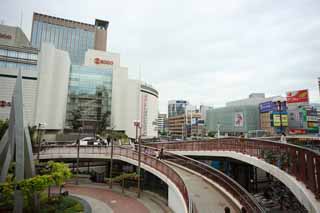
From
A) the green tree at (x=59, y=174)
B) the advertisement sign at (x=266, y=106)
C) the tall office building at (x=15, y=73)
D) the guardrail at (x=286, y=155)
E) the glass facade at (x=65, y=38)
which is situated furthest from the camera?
the glass facade at (x=65, y=38)

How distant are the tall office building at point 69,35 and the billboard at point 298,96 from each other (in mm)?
89073

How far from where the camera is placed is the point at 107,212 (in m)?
14.0

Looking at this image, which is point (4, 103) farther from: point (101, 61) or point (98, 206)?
point (98, 206)

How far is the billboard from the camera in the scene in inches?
1633

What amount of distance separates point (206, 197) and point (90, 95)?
4689cm

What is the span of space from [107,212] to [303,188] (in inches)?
496

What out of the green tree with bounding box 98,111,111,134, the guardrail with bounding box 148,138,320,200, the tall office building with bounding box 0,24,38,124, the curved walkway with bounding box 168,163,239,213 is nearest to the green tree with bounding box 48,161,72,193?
the curved walkway with bounding box 168,163,239,213

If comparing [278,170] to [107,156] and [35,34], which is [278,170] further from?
[35,34]

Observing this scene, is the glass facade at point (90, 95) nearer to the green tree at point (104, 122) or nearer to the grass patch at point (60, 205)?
the green tree at point (104, 122)

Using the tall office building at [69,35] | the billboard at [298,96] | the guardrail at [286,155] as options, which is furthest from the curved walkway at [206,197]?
the tall office building at [69,35]

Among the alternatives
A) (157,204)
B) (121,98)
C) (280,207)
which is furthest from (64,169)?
(121,98)

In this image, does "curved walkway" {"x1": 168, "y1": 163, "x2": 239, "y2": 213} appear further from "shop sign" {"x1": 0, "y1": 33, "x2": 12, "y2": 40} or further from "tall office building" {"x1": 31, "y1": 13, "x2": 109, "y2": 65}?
"tall office building" {"x1": 31, "y1": 13, "x2": 109, "y2": 65}

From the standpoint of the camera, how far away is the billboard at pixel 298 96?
41469mm

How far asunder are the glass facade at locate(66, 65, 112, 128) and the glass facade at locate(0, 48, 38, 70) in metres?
10.3
